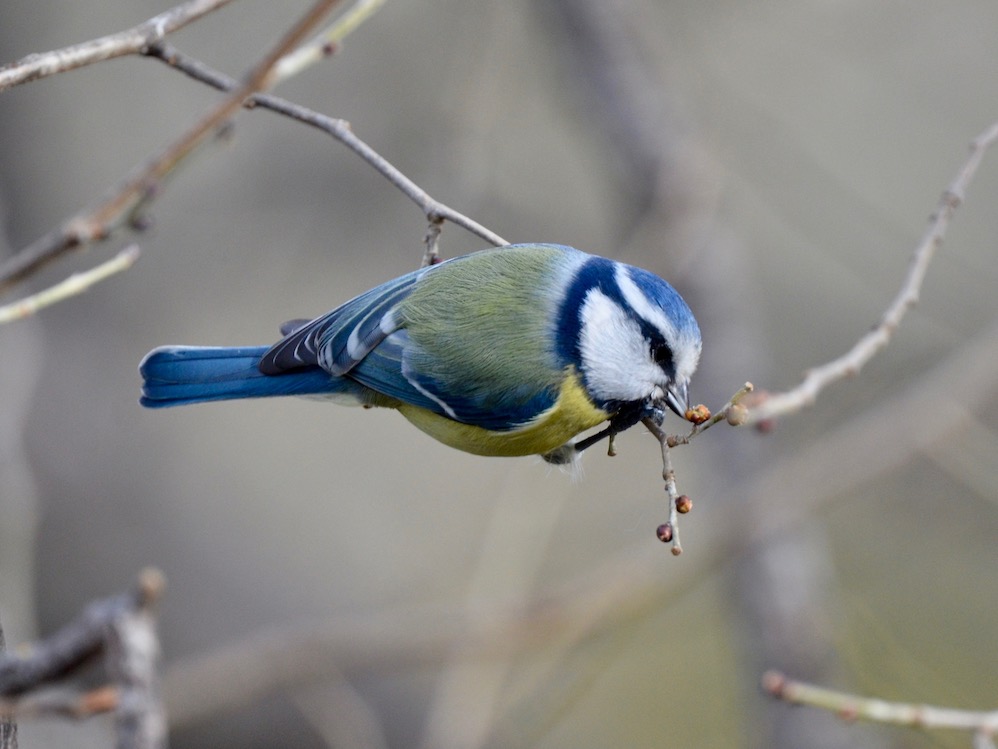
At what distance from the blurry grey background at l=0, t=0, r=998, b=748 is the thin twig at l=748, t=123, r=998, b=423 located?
5.22ft

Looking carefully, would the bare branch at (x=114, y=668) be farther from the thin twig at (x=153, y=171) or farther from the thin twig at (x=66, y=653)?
the thin twig at (x=153, y=171)

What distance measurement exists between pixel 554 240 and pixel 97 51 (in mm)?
3463

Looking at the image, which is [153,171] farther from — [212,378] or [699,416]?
[212,378]

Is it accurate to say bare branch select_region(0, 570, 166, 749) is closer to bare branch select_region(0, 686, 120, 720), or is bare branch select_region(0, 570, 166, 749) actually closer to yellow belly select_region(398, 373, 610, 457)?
bare branch select_region(0, 686, 120, 720)

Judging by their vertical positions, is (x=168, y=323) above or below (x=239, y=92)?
above

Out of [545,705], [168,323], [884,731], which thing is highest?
[168,323]

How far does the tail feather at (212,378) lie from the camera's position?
2107 millimetres

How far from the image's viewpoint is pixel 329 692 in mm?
3229

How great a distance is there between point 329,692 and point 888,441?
80.6 inches

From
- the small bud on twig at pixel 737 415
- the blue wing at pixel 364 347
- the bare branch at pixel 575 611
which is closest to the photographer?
the small bud on twig at pixel 737 415

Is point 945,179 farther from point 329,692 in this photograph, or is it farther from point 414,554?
point 329,692

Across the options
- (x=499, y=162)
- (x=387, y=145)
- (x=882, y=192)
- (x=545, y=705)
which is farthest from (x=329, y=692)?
(x=882, y=192)

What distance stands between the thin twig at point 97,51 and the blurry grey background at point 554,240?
1.53 m

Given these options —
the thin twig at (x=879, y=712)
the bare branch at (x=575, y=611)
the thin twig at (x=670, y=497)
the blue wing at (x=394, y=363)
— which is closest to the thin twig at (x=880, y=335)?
the thin twig at (x=670, y=497)
